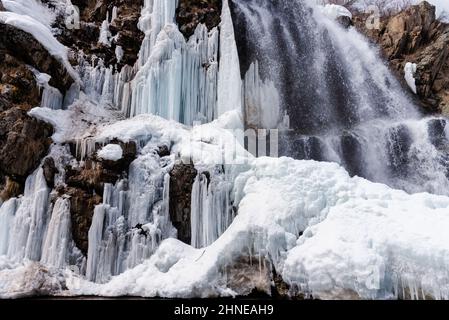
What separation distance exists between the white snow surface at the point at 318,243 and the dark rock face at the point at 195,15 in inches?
226

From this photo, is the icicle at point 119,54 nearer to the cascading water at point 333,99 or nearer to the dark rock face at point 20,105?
the dark rock face at point 20,105

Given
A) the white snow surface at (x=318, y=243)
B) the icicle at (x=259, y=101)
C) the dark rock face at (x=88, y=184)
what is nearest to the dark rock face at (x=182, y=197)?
the white snow surface at (x=318, y=243)

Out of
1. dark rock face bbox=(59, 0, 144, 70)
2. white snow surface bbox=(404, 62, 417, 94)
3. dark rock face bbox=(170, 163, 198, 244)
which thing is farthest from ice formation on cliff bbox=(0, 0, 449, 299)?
white snow surface bbox=(404, 62, 417, 94)

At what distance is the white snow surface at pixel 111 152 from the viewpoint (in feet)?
35.5

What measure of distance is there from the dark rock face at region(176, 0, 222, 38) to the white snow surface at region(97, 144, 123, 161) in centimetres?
496

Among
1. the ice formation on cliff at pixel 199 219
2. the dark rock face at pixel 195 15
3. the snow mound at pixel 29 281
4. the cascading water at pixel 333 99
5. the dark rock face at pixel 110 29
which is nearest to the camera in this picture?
the ice formation on cliff at pixel 199 219

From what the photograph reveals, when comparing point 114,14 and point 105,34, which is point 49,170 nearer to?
point 105,34

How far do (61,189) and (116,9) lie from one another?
7.16m

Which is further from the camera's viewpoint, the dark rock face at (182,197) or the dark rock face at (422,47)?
the dark rock face at (422,47)

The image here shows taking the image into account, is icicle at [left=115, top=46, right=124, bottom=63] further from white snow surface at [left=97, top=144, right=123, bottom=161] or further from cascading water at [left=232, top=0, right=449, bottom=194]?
white snow surface at [left=97, top=144, right=123, bottom=161]

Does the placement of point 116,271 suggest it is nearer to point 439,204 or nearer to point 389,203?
point 389,203

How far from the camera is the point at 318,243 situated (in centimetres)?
883

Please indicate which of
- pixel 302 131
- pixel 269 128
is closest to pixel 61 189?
pixel 269 128

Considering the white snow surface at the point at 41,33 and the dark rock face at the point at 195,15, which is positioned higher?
the dark rock face at the point at 195,15
